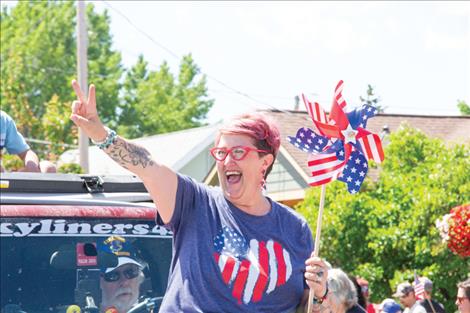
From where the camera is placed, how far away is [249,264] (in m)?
4.24

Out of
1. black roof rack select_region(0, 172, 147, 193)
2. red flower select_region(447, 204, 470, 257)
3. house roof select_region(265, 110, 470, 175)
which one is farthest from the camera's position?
house roof select_region(265, 110, 470, 175)

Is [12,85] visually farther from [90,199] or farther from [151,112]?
[90,199]

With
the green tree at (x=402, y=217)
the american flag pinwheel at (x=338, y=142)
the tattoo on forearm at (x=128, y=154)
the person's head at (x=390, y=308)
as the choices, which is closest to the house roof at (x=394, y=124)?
the green tree at (x=402, y=217)

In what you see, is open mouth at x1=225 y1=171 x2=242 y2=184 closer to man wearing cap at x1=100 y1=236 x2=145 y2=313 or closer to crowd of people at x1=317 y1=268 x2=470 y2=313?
crowd of people at x1=317 y1=268 x2=470 y2=313

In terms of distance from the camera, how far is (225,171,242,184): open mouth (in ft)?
14.4

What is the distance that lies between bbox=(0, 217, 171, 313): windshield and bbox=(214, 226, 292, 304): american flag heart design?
1278 mm

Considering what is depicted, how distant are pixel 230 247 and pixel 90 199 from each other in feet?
5.38

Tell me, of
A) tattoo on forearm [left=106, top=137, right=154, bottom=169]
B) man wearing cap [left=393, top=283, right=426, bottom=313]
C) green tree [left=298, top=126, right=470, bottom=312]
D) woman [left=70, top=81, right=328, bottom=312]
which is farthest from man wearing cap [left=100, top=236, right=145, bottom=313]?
green tree [left=298, top=126, right=470, bottom=312]

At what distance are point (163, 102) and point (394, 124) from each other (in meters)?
22.8

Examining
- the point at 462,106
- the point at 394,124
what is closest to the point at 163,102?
the point at 462,106

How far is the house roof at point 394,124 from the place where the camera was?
25953 millimetres

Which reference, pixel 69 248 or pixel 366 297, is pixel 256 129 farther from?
pixel 366 297

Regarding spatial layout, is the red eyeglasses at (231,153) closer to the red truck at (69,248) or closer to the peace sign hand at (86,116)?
the peace sign hand at (86,116)

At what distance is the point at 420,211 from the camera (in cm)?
1420
